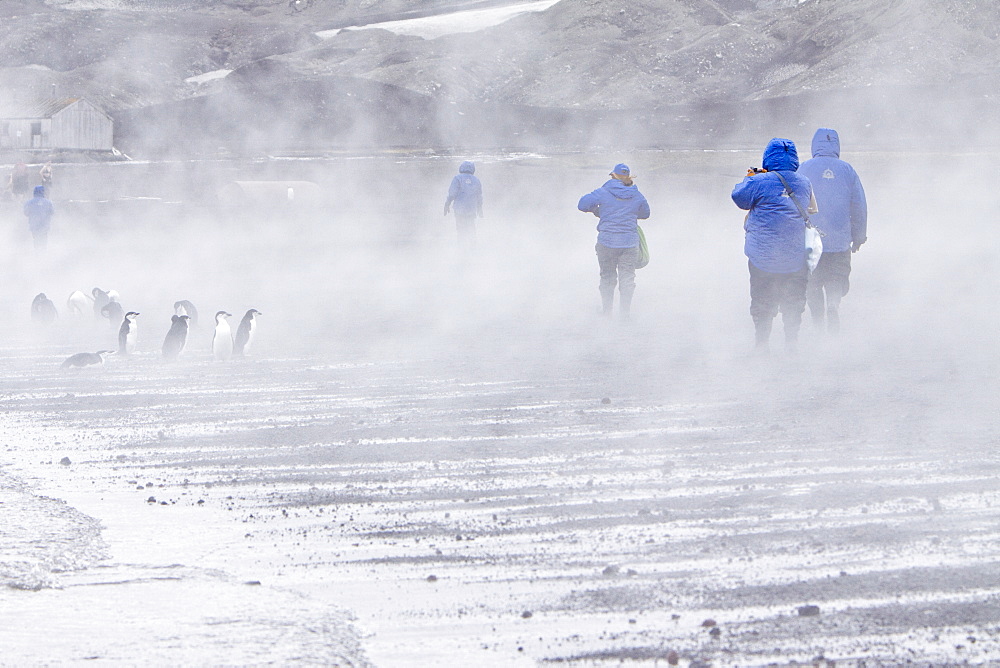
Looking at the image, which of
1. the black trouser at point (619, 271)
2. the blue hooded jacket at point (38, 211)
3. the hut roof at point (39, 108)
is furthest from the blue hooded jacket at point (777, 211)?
the hut roof at point (39, 108)

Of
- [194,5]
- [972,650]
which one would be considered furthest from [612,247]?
[194,5]

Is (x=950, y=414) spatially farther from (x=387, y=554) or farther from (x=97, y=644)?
(x=97, y=644)

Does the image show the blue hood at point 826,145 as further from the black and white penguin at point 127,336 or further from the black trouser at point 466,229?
the black trouser at point 466,229

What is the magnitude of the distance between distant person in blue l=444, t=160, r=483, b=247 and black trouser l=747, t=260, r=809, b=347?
18.2 feet

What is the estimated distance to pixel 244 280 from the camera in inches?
491

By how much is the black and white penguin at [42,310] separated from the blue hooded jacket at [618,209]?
418 centimetres

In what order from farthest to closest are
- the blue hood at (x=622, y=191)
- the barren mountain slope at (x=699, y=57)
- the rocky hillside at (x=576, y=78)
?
the barren mountain slope at (x=699, y=57) → the rocky hillside at (x=576, y=78) → the blue hood at (x=622, y=191)

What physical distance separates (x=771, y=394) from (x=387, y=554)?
271 cm

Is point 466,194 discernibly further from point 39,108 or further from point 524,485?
point 39,108

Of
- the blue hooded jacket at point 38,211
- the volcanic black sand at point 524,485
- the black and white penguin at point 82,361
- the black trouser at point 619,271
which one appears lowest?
the volcanic black sand at point 524,485

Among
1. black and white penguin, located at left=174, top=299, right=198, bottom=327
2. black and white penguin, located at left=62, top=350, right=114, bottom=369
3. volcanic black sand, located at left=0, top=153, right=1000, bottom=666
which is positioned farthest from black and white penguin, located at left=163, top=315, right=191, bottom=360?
black and white penguin, located at left=174, top=299, right=198, bottom=327

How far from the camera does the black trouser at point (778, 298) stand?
6.70 meters

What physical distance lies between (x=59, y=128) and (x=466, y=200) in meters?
24.1

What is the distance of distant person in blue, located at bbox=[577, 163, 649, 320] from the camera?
8.33 metres
